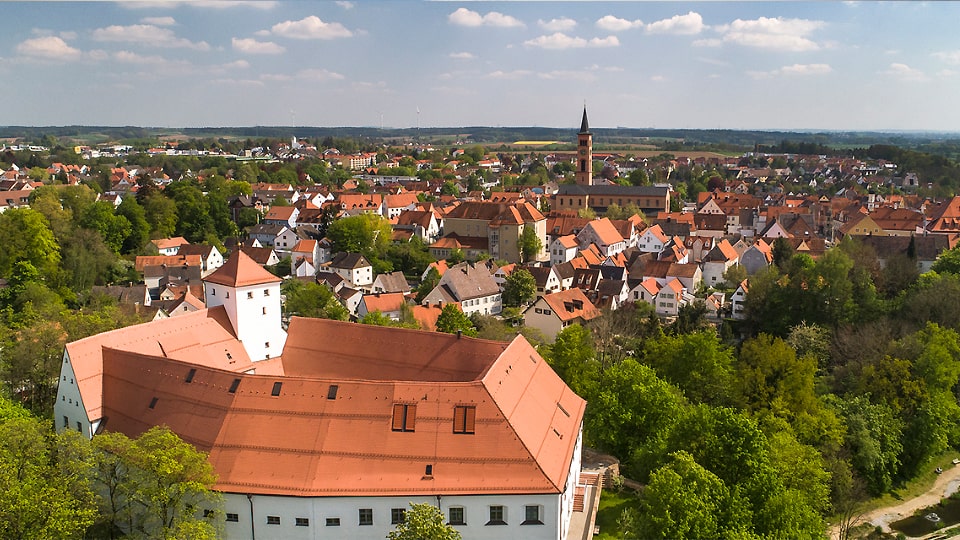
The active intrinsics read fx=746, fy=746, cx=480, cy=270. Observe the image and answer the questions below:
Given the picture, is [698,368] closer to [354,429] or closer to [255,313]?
[354,429]

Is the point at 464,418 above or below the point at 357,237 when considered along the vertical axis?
above

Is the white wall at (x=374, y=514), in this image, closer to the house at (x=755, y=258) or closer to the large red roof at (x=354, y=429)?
the large red roof at (x=354, y=429)

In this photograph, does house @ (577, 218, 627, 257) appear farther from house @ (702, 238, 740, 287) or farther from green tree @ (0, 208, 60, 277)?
green tree @ (0, 208, 60, 277)

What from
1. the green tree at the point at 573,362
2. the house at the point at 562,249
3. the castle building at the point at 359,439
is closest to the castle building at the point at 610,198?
the house at the point at 562,249

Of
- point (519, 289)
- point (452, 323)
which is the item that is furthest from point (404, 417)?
point (519, 289)

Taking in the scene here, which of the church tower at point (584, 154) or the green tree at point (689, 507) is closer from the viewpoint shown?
the green tree at point (689, 507)

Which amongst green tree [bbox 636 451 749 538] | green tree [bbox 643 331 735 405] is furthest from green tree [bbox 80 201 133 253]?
green tree [bbox 636 451 749 538]
